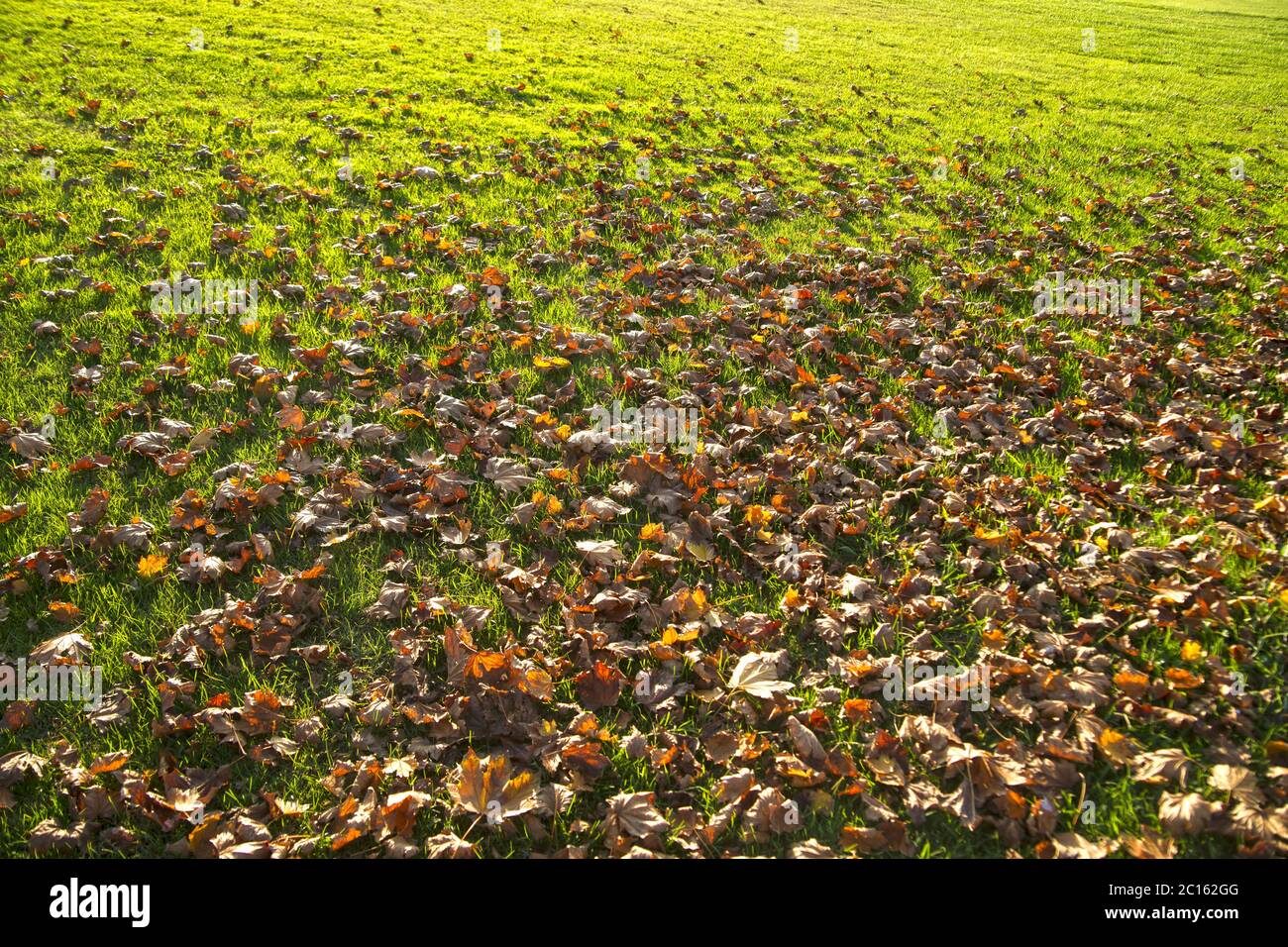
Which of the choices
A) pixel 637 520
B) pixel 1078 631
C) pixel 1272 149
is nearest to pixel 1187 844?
pixel 1078 631

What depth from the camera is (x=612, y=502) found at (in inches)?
171

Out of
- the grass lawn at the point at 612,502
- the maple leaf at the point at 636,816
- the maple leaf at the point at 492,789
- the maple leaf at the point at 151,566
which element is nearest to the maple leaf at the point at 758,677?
the grass lawn at the point at 612,502

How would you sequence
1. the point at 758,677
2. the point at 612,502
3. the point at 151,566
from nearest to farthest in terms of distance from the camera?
1. the point at 758,677
2. the point at 151,566
3. the point at 612,502

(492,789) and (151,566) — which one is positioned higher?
(151,566)

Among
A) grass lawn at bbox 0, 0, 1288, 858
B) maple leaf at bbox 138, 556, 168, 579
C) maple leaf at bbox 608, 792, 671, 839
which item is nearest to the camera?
maple leaf at bbox 608, 792, 671, 839

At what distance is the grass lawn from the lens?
300 centimetres

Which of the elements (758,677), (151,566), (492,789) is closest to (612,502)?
(758,677)

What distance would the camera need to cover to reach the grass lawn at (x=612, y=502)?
3.00m

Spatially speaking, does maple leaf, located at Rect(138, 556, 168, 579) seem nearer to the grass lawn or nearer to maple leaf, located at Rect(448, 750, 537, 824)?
the grass lawn

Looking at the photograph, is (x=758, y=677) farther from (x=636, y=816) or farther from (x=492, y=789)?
(x=492, y=789)

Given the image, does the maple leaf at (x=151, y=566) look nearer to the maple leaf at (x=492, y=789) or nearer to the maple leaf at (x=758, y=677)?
the maple leaf at (x=492, y=789)

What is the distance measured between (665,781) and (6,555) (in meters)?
3.53

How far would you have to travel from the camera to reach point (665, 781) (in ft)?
10.1

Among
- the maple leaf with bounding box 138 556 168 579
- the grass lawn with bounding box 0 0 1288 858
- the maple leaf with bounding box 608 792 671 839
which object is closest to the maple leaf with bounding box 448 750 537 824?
the grass lawn with bounding box 0 0 1288 858
